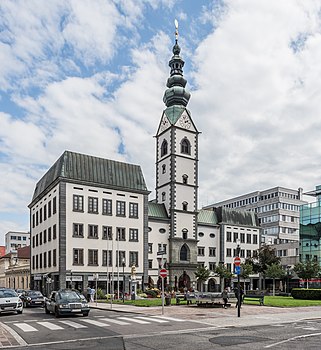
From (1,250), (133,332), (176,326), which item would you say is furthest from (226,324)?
(1,250)

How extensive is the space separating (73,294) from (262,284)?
59.0 metres

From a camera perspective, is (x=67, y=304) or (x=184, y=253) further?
(x=184, y=253)

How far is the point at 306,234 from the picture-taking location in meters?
73.5

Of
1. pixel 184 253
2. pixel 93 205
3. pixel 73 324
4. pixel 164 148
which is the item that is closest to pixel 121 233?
pixel 93 205

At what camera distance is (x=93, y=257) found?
54.0m

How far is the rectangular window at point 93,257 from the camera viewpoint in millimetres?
53688

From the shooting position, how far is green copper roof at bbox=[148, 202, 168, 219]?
64.9 metres

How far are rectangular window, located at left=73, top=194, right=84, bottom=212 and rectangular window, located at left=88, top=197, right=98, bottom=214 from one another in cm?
96

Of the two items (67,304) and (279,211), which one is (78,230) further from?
(279,211)

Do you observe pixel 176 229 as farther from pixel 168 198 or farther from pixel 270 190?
pixel 270 190

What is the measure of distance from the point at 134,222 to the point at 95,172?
797cm

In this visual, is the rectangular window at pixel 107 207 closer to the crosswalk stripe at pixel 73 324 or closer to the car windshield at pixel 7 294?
the car windshield at pixel 7 294

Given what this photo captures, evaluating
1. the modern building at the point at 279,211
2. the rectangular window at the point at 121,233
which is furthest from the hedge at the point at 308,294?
the modern building at the point at 279,211

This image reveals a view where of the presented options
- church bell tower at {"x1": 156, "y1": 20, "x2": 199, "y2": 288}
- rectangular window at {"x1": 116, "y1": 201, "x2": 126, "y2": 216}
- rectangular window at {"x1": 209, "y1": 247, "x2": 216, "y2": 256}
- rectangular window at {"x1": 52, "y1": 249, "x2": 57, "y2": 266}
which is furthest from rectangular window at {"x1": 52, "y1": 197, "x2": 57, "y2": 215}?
rectangular window at {"x1": 209, "y1": 247, "x2": 216, "y2": 256}
